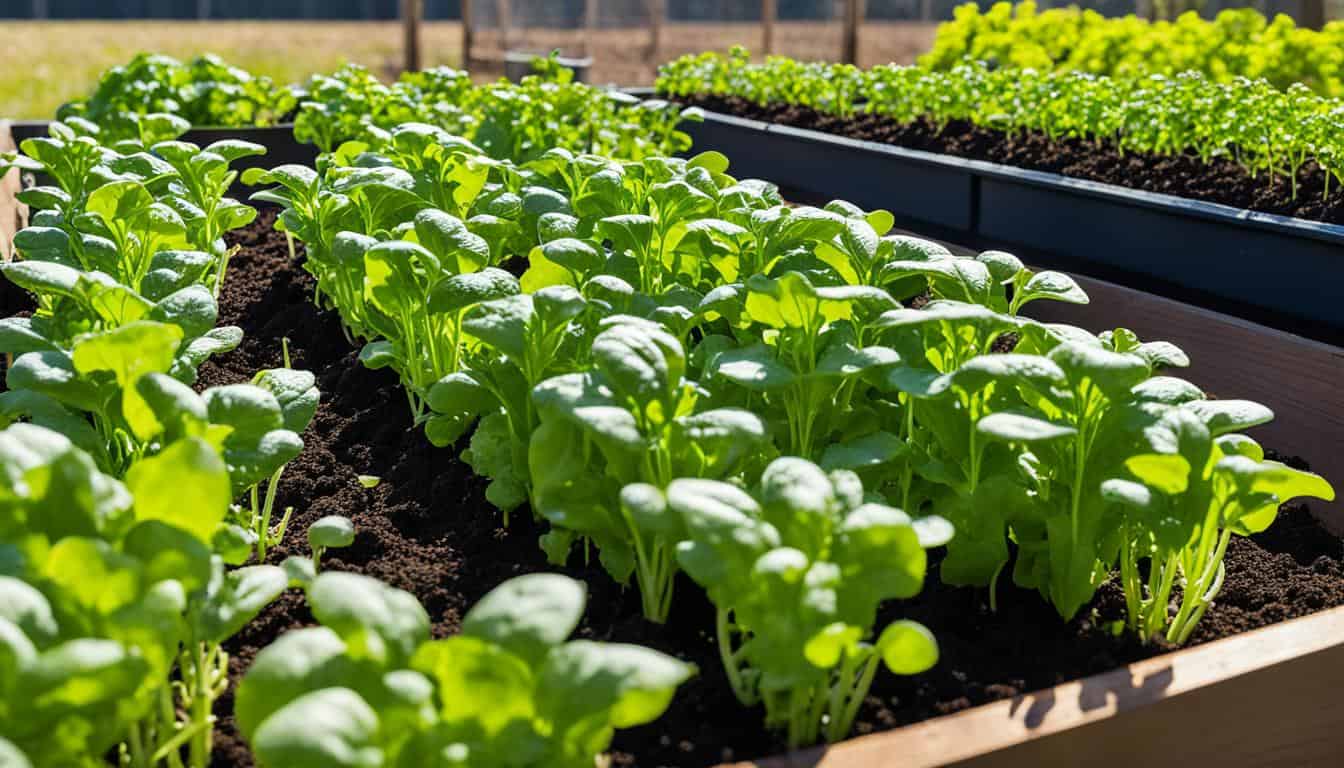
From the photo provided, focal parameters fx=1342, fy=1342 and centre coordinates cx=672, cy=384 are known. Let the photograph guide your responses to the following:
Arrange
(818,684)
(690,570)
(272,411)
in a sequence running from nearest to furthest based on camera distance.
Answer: (690,570) → (818,684) → (272,411)

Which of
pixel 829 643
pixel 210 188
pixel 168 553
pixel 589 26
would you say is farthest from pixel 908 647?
pixel 589 26

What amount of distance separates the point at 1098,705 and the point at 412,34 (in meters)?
6.81

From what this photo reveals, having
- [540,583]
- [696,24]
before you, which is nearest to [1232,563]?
[540,583]

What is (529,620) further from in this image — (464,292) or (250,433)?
(464,292)

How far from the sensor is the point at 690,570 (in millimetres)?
1347

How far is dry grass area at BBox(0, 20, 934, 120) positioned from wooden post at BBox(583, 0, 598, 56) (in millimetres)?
19

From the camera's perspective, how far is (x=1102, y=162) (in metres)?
4.02

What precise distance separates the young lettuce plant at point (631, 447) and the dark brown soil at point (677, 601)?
0.07 meters

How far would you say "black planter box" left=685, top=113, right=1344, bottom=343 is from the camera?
121 inches

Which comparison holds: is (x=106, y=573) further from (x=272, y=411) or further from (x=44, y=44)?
(x=44, y=44)

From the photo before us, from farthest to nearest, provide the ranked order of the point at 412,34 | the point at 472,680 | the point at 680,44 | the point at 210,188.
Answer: the point at 680,44 < the point at 412,34 < the point at 210,188 < the point at 472,680

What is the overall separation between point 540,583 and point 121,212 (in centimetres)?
164

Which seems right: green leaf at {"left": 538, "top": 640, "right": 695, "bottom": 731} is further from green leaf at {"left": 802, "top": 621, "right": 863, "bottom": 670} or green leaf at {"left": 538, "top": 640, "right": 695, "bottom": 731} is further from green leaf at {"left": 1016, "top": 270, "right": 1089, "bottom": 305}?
green leaf at {"left": 1016, "top": 270, "right": 1089, "bottom": 305}

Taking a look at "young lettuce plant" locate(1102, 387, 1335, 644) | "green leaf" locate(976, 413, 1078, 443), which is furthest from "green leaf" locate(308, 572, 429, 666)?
"young lettuce plant" locate(1102, 387, 1335, 644)
